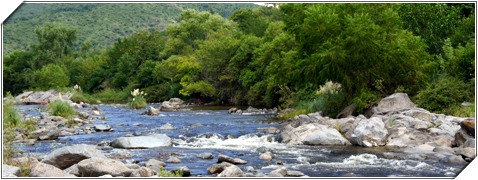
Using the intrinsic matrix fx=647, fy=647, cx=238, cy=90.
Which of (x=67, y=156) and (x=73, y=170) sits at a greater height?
(x=67, y=156)

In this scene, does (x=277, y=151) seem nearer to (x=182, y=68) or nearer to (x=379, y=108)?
(x=379, y=108)

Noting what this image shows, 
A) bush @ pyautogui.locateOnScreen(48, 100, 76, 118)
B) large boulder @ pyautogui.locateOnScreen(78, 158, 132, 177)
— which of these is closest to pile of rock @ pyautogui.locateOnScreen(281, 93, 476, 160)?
large boulder @ pyautogui.locateOnScreen(78, 158, 132, 177)

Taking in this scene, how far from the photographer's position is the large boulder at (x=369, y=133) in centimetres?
1623

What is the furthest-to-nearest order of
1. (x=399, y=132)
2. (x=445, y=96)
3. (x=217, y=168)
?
(x=445, y=96)
(x=399, y=132)
(x=217, y=168)

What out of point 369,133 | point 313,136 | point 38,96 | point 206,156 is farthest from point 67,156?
point 38,96

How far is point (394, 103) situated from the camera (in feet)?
67.8

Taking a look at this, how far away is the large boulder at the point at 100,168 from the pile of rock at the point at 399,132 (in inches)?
263

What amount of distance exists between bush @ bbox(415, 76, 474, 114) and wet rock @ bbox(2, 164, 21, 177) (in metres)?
13.3

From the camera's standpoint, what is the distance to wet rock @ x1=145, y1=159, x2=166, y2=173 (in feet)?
41.0

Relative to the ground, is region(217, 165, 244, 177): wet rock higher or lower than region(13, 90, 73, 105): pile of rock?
lower

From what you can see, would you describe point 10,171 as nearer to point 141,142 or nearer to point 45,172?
point 45,172

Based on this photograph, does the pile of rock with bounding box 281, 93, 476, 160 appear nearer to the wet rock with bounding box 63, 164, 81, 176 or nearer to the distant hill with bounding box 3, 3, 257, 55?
the wet rock with bounding box 63, 164, 81, 176

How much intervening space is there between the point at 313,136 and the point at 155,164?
5351mm

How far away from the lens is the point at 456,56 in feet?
71.8
